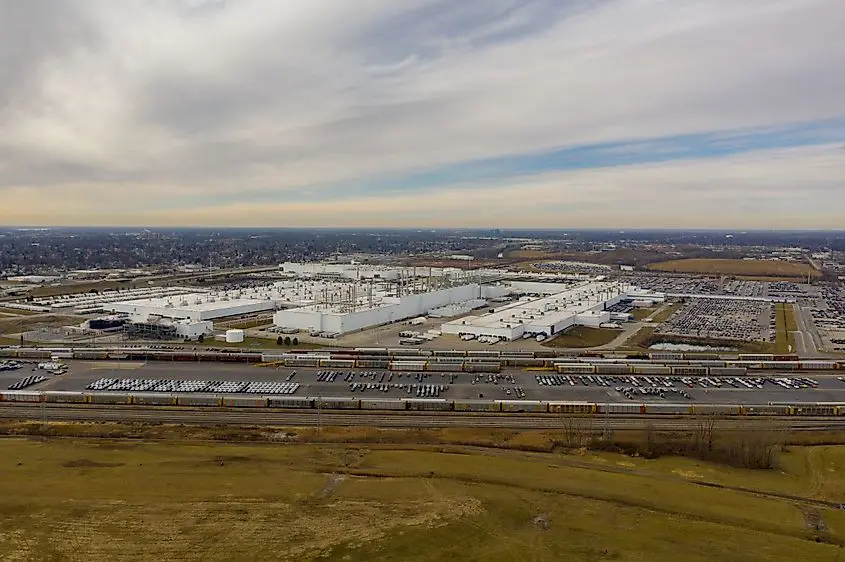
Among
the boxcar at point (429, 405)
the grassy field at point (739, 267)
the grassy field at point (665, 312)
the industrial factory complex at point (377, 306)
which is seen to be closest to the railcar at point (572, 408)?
the boxcar at point (429, 405)

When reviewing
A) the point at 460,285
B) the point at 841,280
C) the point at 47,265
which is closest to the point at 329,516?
the point at 460,285

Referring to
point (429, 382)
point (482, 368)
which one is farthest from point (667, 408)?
point (429, 382)

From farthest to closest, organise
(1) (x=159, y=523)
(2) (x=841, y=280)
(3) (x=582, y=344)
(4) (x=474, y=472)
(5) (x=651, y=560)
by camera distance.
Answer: (2) (x=841, y=280) → (3) (x=582, y=344) → (4) (x=474, y=472) → (1) (x=159, y=523) → (5) (x=651, y=560)

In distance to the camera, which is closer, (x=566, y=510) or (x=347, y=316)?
(x=566, y=510)

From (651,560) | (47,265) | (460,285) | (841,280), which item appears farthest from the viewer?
(47,265)

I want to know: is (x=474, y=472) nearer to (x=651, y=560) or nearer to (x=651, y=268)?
(x=651, y=560)

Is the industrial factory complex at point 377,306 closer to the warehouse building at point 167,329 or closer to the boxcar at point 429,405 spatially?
the warehouse building at point 167,329

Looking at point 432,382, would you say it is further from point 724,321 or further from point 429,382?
point 724,321
